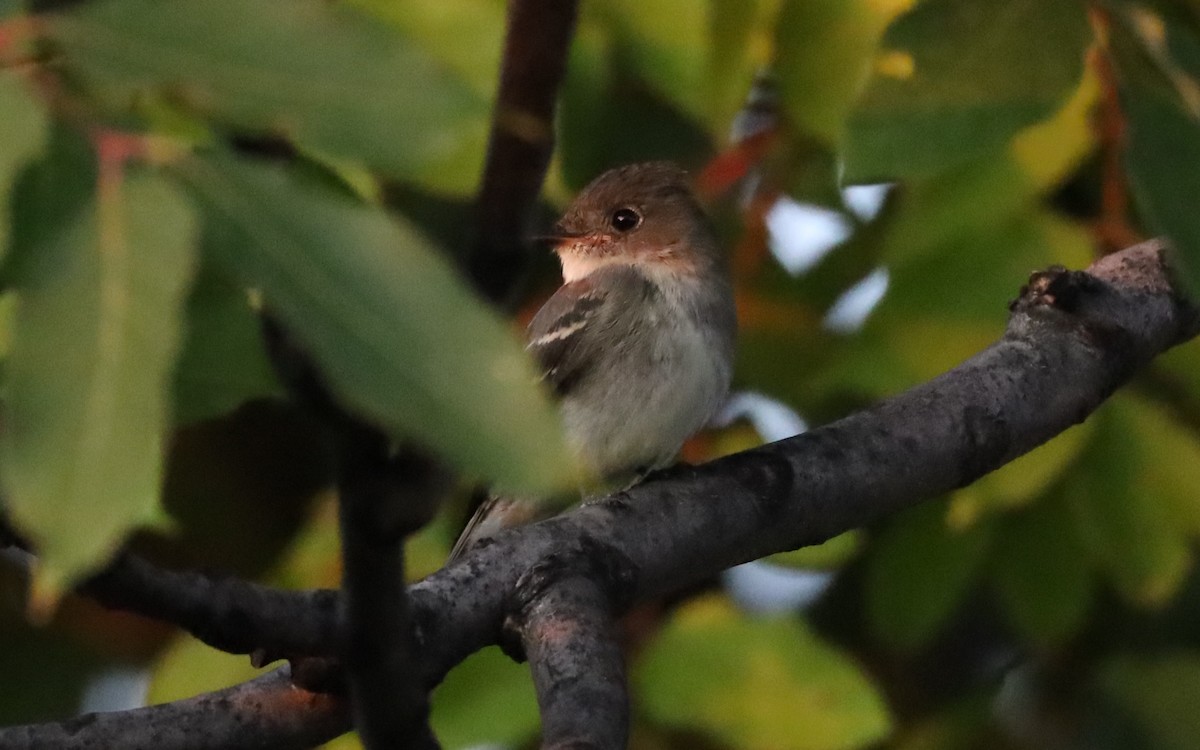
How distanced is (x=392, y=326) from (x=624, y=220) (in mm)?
4233

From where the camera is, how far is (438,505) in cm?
126

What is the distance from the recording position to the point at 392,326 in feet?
3.38

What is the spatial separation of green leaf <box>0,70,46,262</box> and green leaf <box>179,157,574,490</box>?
0.11 metres

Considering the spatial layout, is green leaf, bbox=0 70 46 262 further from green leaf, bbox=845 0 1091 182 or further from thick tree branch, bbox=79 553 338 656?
green leaf, bbox=845 0 1091 182

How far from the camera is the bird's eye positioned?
5.22m

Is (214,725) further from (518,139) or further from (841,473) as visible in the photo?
(518,139)

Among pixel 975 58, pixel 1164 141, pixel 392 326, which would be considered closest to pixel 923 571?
pixel 975 58

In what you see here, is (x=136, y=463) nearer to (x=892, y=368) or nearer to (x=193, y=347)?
(x=193, y=347)

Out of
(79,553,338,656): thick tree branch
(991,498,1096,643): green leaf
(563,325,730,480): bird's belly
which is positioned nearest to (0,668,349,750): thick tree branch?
(79,553,338,656): thick tree branch

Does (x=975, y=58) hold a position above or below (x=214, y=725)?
above

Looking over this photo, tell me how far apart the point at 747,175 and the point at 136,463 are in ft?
13.7

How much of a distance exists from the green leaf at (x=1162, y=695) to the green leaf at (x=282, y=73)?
3.40 meters

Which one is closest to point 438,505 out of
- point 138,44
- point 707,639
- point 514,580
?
point 138,44

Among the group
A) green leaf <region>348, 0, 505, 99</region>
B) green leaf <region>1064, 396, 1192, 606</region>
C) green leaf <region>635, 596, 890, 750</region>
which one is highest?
green leaf <region>348, 0, 505, 99</region>
